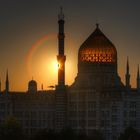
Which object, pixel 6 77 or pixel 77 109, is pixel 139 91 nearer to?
pixel 77 109

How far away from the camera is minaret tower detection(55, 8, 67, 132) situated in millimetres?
141250

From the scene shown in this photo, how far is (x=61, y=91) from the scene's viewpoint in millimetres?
143750

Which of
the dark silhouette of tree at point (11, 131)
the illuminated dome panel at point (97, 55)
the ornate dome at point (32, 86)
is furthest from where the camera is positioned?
the ornate dome at point (32, 86)

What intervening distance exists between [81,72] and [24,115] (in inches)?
409

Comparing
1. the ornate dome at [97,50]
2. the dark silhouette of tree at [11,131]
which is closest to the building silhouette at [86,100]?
the ornate dome at [97,50]

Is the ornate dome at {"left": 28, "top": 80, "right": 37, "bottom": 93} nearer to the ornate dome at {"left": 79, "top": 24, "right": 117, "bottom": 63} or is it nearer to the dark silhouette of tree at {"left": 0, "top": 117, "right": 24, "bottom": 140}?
the ornate dome at {"left": 79, "top": 24, "right": 117, "bottom": 63}

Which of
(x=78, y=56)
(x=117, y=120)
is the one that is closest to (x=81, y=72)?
(x=78, y=56)

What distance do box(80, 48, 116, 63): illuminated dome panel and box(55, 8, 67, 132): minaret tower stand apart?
278 inches

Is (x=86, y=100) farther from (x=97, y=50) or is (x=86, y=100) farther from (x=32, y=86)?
(x=32, y=86)

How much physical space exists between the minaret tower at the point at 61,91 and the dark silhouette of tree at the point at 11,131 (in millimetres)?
14489

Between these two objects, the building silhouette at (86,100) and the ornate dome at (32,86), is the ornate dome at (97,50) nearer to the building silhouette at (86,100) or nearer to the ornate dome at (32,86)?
the building silhouette at (86,100)

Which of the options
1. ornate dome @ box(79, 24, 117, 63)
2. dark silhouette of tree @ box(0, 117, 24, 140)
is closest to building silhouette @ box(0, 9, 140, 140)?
ornate dome @ box(79, 24, 117, 63)

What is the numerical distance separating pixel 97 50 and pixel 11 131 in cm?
3268

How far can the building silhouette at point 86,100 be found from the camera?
5546 inches
